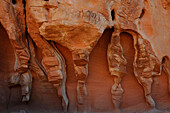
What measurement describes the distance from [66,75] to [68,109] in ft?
1.91

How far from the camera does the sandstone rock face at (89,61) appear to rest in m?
2.94

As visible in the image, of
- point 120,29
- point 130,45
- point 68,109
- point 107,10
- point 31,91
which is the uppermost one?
point 107,10

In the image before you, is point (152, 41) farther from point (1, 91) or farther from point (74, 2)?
point (1, 91)

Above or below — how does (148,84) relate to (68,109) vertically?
above

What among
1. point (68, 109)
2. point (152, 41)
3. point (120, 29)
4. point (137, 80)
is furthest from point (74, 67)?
point (152, 41)

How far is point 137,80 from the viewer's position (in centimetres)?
342

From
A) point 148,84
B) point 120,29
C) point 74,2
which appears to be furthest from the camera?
point 148,84

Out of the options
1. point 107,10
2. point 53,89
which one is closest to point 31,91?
point 53,89

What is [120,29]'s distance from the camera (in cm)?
311

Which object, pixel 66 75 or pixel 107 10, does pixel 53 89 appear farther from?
pixel 107 10

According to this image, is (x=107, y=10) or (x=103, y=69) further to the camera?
(x=103, y=69)

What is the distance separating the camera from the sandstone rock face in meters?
2.94

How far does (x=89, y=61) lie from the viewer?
3.19 meters

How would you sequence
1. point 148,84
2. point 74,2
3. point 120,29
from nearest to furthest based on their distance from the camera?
point 74,2 < point 120,29 < point 148,84
